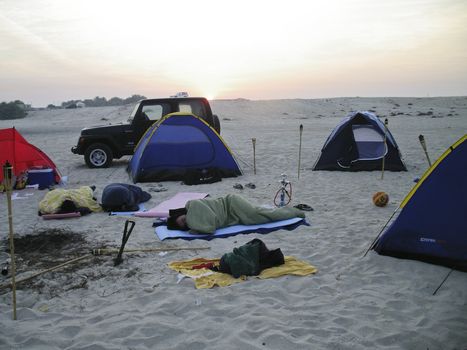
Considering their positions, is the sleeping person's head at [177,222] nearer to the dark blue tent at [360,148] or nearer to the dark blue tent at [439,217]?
the dark blue tent at [439,217]

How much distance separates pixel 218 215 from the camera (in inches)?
258

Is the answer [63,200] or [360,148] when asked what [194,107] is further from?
[63,200]

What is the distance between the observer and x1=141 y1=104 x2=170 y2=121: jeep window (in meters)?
11.7

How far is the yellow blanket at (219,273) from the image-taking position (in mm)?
4677

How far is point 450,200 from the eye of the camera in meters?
4.88

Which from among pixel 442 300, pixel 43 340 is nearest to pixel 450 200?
pixel 442 300

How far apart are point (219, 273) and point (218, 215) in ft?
5.71

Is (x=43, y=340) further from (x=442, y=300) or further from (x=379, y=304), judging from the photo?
(x=442, y=300)

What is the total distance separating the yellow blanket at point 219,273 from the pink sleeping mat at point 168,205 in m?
2.28

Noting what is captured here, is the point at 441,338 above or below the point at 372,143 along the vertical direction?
below

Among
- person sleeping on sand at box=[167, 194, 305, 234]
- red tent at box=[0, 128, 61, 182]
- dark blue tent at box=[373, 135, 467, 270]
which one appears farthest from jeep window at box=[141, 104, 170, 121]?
dark blue tent at box=[373, 135, 467, 270]

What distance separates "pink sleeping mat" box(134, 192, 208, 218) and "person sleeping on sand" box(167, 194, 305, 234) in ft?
2.73

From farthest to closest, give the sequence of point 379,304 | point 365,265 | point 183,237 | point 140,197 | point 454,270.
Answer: point 140,197
point 183,237
point 365,265
point 454,270
point 379,304

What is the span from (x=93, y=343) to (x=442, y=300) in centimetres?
351
